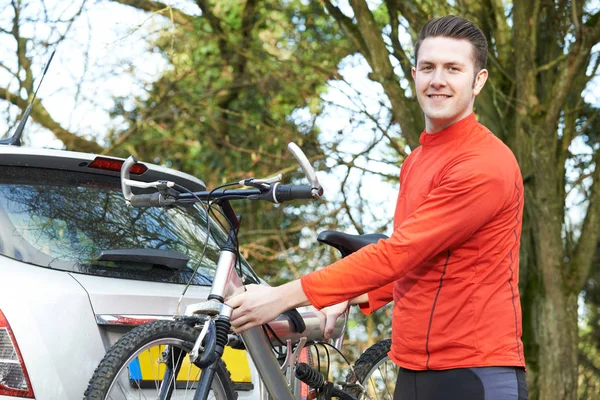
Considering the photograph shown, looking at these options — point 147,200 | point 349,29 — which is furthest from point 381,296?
point 349,29

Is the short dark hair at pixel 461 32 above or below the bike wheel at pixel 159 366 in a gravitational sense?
above

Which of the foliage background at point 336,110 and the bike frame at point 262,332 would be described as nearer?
the bike frame at point 262,332

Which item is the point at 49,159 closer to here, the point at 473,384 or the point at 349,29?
the point at 473,384

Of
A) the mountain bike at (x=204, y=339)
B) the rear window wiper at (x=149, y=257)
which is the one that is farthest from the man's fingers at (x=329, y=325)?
the rear window wiper at (x=149, y=257)

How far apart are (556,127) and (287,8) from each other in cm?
544

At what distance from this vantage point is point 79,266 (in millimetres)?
3428

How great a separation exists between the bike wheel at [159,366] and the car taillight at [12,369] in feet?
Result: 0.97

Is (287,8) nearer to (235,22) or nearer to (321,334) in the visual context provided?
(235,22)

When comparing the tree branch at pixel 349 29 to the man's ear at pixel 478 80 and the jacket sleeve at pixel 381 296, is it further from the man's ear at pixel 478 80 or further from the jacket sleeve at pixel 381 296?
the man's ear at pixel 478 80

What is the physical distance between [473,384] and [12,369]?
1.47 metres

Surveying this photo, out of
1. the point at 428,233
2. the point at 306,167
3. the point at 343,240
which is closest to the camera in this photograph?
the point at 428,233

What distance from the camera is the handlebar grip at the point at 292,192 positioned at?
2.88 meters

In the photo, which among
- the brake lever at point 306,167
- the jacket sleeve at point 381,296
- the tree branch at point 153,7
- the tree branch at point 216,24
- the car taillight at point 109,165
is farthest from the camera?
the tree branch at point 153,7

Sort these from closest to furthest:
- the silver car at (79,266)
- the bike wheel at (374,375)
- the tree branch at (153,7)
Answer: the silver car at (79,266)
the bike wheel at (374,375)
the tree branch at (153,7)
